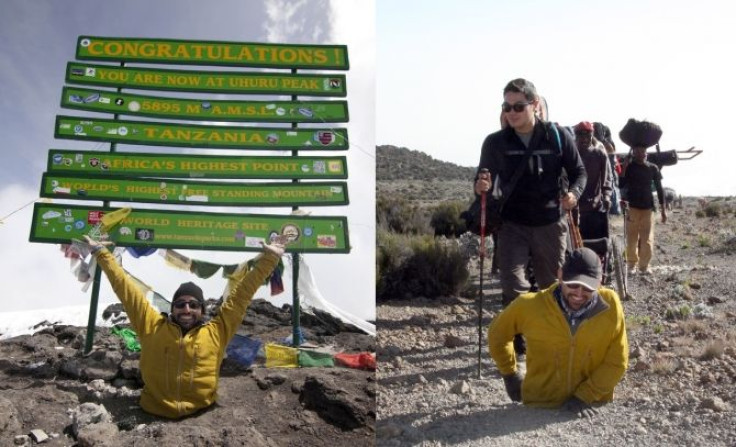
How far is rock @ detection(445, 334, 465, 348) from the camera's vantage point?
4.63m

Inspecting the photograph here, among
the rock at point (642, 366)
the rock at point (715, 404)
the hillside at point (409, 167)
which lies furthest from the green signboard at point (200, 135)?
the hillside at point (409, 167)

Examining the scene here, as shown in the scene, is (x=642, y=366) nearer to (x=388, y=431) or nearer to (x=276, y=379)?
(x=388, y=431)

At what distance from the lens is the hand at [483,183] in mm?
3770

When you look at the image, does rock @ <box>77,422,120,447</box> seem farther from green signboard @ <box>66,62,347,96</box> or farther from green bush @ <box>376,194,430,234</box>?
green bush @ <box>376,194,430,234</box>

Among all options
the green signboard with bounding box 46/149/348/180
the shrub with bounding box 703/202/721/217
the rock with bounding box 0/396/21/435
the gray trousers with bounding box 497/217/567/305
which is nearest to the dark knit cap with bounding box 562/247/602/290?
the gray trousers with bounding box 497/217/567/305

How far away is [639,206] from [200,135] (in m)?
5.16

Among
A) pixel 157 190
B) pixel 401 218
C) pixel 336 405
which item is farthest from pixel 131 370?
pixel 401 218

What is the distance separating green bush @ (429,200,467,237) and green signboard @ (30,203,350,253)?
596 centimetres

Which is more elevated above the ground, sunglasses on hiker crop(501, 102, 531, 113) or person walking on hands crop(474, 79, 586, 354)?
sunglasses on hiker crop(501, 102, 531, 113)

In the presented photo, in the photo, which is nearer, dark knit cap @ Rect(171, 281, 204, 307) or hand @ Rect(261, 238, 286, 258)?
dark knit cap @ Rect(171, 281, 204, 307)

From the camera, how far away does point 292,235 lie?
160 inches

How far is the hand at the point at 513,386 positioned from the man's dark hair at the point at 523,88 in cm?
135

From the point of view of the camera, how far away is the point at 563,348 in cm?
336

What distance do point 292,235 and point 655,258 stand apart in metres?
5.80
